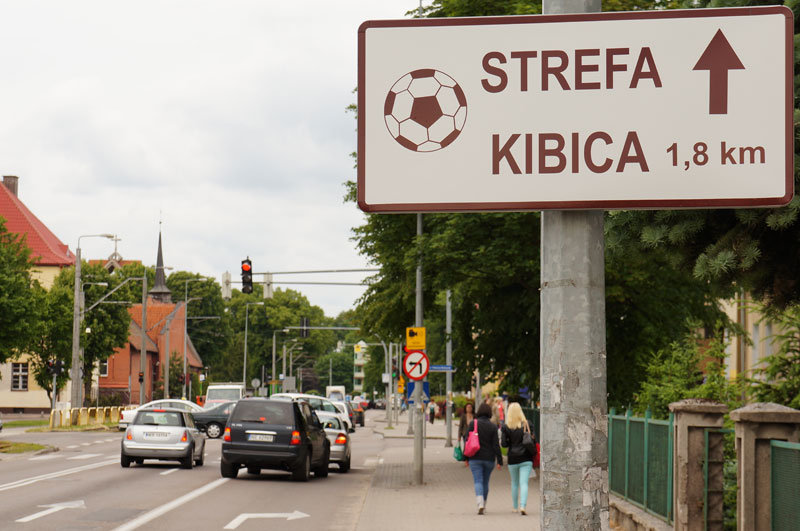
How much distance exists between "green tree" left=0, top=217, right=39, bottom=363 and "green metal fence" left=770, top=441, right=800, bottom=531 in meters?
42.6

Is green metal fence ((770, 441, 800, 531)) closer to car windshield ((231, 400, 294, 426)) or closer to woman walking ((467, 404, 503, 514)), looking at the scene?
woman walking ((467, 404, 503, 514))

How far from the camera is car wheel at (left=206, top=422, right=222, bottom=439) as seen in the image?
47625 millimetres

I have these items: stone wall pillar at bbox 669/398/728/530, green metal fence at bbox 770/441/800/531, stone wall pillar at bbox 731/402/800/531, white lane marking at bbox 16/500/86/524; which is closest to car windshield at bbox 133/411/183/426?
white lane marking at bbox 16/500/86/524

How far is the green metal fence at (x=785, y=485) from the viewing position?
27.9 feet

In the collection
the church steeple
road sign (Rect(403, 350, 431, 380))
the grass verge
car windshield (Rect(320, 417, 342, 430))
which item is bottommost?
the grass verge

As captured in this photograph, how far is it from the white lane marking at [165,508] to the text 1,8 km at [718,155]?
1282cm

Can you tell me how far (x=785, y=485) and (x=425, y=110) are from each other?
657cm

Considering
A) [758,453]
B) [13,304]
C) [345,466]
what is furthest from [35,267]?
[758,453]

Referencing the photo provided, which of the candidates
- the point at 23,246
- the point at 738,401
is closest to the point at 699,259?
the point at 738,401

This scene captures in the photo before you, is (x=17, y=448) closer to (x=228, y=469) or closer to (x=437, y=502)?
(x=228, y=469)

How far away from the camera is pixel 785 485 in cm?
878

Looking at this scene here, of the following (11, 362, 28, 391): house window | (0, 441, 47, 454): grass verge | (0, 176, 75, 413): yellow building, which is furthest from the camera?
(11, 362, 28, 391): house window

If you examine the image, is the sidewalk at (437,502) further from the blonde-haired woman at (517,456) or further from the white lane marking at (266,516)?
the white lane marking at (266,516)

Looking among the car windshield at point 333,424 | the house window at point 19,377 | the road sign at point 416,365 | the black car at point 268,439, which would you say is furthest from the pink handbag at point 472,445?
the house window at point 19,377
